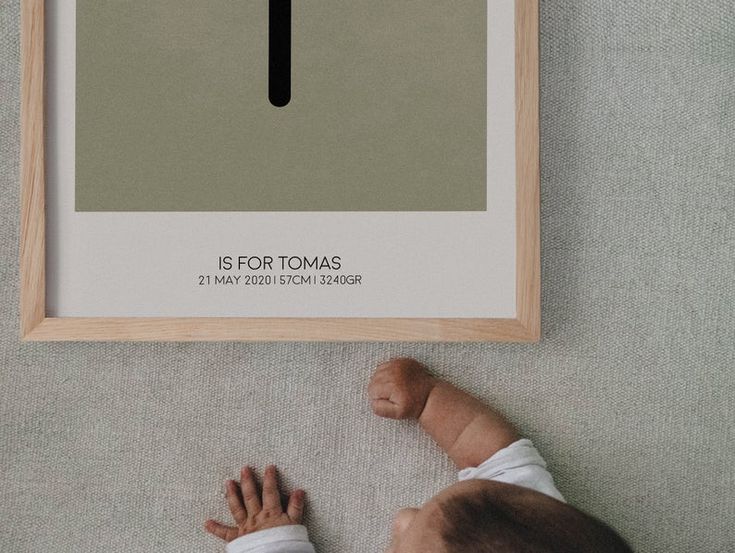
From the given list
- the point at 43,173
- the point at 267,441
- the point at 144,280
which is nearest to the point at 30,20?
the point at 43,173

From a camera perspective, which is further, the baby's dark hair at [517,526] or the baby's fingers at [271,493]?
the baby's fingers at [271,493]

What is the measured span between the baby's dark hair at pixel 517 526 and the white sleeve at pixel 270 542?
0.15 m

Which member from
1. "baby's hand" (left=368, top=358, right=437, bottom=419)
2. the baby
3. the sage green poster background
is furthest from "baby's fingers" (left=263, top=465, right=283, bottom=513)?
the sage green poster background

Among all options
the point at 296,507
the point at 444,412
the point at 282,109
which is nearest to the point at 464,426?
the point at 444,412

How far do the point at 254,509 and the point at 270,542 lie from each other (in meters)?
0.03

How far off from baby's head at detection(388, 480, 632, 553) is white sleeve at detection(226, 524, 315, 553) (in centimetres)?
11

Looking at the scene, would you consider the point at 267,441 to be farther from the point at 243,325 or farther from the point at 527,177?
the point at 527,177

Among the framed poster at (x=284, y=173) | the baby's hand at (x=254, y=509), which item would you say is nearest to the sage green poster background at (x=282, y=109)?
the framed poster at (x=284, y=173)

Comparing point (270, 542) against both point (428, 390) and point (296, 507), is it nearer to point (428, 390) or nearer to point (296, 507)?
point (296, 507)

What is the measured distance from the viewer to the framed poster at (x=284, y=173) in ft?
1.83

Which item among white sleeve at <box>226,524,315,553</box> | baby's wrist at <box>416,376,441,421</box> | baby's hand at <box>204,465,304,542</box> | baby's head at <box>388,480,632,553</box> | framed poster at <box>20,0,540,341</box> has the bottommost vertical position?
white sleeve at <box>226,524,315,553</box>

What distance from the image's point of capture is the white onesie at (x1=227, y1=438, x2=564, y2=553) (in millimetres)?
572

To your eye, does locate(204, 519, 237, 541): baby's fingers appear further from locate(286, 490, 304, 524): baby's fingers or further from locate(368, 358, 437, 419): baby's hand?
locate(368, 358, 437, 419): baby's hand

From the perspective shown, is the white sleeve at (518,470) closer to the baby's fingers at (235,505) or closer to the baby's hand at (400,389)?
the baby's hand at (400,389)
